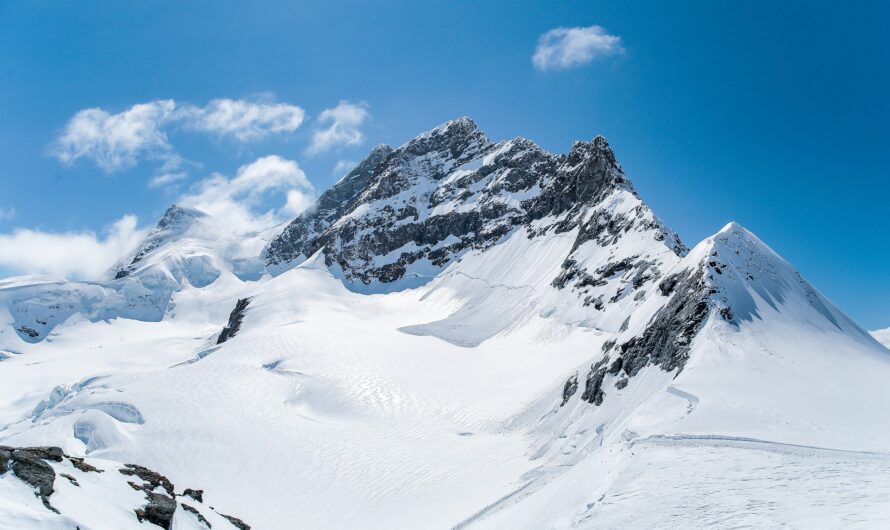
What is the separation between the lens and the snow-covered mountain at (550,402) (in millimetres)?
18641

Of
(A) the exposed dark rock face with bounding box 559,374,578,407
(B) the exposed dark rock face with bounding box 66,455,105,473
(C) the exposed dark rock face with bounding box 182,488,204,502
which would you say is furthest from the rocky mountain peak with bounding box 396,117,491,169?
(B) the exposed dark rock face with bounding box 66,455,105,473

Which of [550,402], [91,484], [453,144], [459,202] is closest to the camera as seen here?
[91,484]

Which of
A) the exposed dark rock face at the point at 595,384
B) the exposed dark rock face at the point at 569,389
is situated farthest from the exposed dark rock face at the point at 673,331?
the exposed dark rock face at the point at 569,389

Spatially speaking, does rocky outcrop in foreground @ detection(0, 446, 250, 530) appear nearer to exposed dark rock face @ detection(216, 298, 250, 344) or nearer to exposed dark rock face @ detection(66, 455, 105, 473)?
exposed dark rock face @ detection(66, 455, 105, 473)

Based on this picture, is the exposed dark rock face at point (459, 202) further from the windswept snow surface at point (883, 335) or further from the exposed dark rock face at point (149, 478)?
the windswept snow surface at point (883, 335)

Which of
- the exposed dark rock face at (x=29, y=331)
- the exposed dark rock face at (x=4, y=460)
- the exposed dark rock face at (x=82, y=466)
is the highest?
the exposed dark rock face at (x=29, y=331)

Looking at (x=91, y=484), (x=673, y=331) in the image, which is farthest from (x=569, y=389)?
(x=91, y=484)

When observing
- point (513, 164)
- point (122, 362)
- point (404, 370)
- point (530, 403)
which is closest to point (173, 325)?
point (122, 362)

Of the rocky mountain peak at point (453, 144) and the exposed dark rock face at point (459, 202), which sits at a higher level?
the rocky mountain peak at point (453, 144)

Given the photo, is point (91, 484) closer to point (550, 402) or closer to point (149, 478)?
point (149, 478)

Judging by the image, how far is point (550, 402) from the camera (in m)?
43.9

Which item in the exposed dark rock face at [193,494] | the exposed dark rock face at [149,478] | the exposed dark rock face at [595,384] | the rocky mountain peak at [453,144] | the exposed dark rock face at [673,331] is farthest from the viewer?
the rocky mountain peak at [453,144]

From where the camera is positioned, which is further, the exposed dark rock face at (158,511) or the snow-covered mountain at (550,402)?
the snow-covered mountain at (550,402)

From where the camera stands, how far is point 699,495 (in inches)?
634
